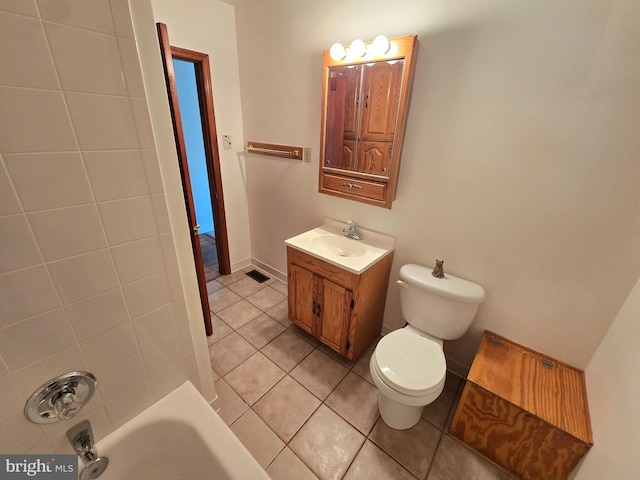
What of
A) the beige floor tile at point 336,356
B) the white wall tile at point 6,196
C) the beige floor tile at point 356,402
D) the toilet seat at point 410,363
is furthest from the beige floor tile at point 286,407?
the white wall tile at point 6,196

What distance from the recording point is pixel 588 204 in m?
1.13

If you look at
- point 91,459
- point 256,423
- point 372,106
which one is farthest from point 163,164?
point 256,423

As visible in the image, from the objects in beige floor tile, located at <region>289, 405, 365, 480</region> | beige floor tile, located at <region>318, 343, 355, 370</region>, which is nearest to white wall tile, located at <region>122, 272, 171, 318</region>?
beige floor tile, located at <region>289, 405, 365, 480</region>

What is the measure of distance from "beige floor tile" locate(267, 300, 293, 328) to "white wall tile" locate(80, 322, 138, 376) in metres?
1.25

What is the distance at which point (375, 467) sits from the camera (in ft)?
4.11

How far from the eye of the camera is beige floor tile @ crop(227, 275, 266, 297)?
8.25 feet

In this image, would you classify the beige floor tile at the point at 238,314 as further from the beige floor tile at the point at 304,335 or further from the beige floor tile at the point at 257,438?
the beige floor tile at the point at 257,438

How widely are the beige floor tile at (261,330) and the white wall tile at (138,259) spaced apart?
1.17m

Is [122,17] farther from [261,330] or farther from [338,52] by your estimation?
[261,330]

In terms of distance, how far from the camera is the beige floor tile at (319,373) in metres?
1.62

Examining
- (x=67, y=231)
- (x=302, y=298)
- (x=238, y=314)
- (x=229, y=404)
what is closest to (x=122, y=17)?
(x=67, y=231)

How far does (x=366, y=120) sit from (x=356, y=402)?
1683 mm

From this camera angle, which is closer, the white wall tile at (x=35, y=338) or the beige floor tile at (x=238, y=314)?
the white wall tile at (x=35, y=338)

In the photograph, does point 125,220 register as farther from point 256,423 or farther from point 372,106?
point 372,106
